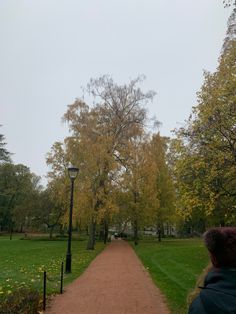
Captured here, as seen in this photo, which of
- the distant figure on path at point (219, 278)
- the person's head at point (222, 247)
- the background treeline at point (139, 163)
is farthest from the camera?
the background treeline at point (139, 163)

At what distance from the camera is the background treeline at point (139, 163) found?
647 inches

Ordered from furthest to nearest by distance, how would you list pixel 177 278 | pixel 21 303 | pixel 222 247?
pixel 177 278 → pixel 21 303 → pixel 222 247

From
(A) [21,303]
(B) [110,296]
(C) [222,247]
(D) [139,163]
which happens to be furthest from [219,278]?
(D) [139,163]

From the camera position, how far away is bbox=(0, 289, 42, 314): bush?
7.93m

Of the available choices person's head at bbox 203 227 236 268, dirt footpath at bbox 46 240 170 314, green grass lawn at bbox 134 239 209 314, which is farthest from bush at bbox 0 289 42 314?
person's head at bbox 203 227 236 268

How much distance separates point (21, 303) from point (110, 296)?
3.16m

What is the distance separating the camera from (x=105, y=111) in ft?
111

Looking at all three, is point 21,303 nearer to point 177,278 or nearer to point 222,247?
point 222,247

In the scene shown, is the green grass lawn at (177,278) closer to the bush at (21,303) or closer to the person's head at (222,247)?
the bush at (21,303)

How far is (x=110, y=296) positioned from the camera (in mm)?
10805

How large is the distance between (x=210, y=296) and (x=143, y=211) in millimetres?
37212

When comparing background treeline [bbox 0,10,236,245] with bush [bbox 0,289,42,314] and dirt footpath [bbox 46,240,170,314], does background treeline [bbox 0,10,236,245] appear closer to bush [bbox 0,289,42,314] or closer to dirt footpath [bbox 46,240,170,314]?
dirt footpath [bbox 46,240,170,314]

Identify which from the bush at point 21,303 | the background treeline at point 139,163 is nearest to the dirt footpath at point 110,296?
the bush at point 21,303

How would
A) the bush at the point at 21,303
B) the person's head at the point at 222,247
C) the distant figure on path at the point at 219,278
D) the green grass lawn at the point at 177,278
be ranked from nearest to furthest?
the distant figure on path at the point at 219,278
the person's head at the point at 222,247
the bush at the point at 21,303
the green grass lawn at the point at 177,278
